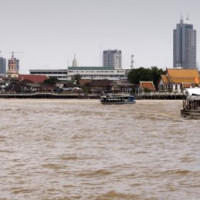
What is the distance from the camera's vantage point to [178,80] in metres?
108

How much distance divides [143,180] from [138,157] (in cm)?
378

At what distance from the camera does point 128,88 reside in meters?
122

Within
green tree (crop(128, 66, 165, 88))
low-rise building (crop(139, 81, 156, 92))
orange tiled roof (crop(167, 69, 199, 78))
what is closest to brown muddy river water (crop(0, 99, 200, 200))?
low-rise building (crop(139, 81, 156, 92))

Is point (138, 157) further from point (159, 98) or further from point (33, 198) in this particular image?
point (159, 98)

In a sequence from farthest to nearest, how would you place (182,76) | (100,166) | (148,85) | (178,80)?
1. (182,76)
2. (148,85)
3. (178,80)
4. (100,166)

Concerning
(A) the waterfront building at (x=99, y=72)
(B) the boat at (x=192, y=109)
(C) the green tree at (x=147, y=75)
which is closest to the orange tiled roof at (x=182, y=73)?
(C) the green tree at (x=147, y=75)

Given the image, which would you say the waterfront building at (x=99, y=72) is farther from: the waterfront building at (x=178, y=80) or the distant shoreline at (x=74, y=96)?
the waterfront building at (x=178, y=80)

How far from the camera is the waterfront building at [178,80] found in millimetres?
106938

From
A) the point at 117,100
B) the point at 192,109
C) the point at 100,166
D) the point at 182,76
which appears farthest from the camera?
the point at 182,76

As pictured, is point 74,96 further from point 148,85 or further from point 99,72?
point 99,72

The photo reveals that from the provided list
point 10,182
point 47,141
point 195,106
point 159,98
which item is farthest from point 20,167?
point 159,98

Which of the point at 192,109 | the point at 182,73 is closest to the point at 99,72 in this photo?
the point at 182,73

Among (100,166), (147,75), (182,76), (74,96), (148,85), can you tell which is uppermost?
(147,75)

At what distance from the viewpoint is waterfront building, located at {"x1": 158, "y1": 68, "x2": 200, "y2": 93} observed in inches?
4210
